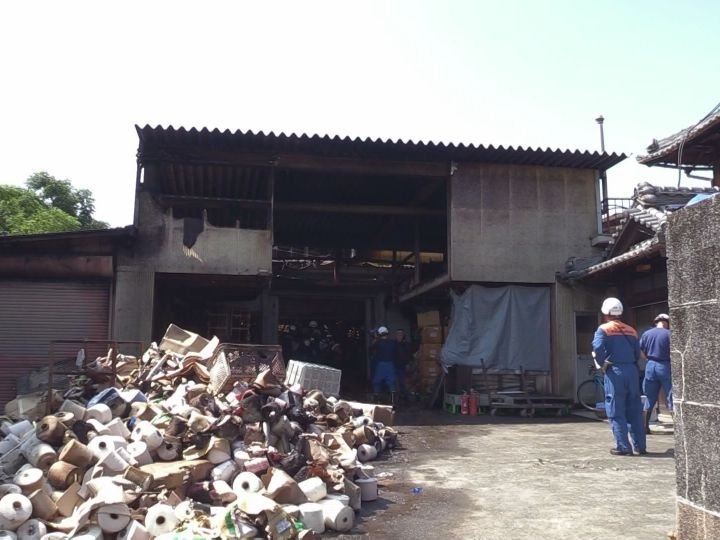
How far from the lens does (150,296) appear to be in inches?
461

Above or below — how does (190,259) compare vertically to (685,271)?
above

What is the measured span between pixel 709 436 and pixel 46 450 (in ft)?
17.3

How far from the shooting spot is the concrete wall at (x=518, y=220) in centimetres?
1284

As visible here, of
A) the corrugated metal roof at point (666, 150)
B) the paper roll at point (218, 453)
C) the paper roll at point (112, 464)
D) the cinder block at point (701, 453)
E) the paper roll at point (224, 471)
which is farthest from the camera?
the corrugated metal roof at point (666, 150)

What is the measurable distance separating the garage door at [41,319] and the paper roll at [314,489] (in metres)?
7.94

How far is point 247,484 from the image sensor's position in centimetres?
512

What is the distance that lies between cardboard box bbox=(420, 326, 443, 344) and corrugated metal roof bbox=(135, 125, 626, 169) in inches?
179

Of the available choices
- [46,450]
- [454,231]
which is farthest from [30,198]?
[46,450]

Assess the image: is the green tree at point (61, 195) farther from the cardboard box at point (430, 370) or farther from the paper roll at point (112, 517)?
the paper roll at point (112, 517)

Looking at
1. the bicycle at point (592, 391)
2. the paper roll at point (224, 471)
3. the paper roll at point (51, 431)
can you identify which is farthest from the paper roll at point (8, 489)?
the bicycle at point (592, 391)

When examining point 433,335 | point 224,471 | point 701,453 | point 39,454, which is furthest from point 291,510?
point 433,335

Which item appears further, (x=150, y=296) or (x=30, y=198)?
(x=30, y=198)

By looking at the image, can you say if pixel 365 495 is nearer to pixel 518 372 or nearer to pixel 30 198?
pixel 518 372

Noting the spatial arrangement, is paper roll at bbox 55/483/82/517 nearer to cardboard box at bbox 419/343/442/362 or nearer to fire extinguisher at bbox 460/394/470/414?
fire extinguisher at bbox 460/394/470/414
